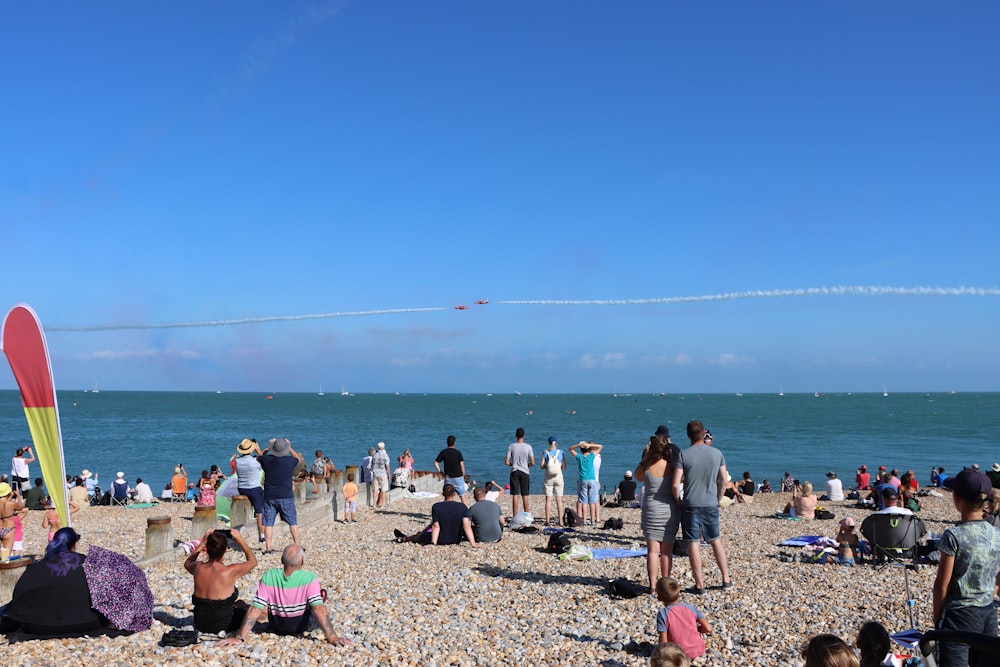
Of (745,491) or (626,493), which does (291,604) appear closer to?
(626,493)

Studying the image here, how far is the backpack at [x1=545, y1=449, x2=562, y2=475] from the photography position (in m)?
13.7

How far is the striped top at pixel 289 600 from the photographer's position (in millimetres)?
6664

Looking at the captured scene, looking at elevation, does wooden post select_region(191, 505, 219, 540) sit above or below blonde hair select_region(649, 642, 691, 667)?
below

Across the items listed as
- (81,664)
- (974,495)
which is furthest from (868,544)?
(81,664)

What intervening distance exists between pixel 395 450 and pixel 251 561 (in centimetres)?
5345

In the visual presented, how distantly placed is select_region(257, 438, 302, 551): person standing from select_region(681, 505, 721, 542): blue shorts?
5579mm

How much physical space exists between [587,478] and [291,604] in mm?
8084

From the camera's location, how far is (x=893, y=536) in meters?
9.97

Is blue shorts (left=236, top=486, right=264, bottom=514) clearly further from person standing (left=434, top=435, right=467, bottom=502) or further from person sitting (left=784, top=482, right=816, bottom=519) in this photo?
person sitting (left=784, top=482, right=816, bottom=519)

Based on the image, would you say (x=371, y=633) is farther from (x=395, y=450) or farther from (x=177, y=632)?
(x=395, y=450)

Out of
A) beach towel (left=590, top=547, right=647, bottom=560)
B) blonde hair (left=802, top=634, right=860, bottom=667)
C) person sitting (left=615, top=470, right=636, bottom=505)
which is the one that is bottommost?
person sitting (left=615, top=470, right=636, bottom=505)

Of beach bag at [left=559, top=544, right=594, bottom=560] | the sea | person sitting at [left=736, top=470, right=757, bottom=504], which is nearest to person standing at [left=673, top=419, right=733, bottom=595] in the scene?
beach bag at [left=559, top=544, right=594, bottom=560]

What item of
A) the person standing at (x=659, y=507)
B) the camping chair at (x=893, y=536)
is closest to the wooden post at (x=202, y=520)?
the person standing at (x=659, y=507)

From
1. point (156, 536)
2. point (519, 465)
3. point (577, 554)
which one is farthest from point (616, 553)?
point (156, 536)
